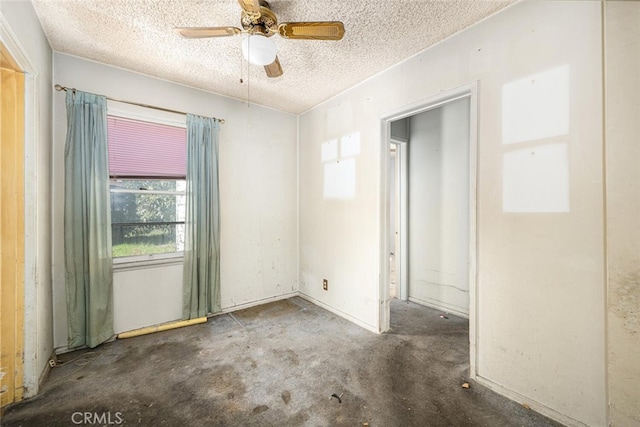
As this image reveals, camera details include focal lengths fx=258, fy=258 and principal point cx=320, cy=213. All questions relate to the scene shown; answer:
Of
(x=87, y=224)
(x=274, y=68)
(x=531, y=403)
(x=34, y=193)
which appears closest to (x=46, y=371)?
(x=87, y=224)

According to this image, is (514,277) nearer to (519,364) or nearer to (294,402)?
(519,364)

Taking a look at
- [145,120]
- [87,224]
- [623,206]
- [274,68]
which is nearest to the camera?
[623,206]

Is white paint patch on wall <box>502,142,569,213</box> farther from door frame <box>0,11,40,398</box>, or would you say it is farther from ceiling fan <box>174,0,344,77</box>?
door frame <box>0,11,40,398</box>

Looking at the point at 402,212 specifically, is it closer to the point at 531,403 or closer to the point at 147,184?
the point at 531,403

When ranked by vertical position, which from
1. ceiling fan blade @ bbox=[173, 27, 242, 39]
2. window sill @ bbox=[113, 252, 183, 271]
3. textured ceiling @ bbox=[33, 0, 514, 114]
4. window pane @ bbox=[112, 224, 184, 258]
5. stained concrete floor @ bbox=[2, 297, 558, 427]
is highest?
textured ceiling @ bbox=[33, 0, 514, 114]

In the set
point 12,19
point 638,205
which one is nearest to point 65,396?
point 12,19

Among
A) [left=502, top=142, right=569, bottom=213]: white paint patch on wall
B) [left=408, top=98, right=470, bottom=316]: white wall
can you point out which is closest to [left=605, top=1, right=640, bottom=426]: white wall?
[left=502, top=142, right=569, bottom=213]: white paint patch on wall

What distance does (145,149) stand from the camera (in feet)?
8.77

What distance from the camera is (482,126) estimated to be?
183 centimetres

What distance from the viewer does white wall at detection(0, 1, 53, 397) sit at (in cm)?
165

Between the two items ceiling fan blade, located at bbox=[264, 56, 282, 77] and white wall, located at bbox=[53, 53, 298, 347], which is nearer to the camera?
ceiling fan blade, located at bbox=[264, 56, 282, 77]

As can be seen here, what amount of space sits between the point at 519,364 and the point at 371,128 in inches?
89.1

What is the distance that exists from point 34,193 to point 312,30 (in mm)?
2120

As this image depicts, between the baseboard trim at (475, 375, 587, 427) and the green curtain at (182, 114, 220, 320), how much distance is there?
8.75 feet
